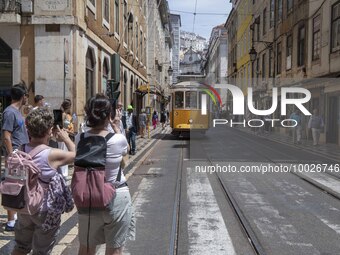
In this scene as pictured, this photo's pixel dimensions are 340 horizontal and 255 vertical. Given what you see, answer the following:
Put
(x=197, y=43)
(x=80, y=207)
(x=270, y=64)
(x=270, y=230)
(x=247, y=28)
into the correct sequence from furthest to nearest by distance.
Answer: (x=197, y=43) → (x=247, y=28) → (x=270, y=64) → (x=270, y=230) → (x=80, y=207)

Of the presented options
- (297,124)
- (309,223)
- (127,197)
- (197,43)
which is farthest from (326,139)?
(197,43)

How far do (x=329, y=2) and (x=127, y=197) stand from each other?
18953mm

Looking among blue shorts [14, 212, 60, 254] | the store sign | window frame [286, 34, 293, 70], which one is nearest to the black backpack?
blue shorts [14, 212, 60, 254]

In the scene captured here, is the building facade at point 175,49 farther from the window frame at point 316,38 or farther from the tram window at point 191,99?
the window frame at point 316,38

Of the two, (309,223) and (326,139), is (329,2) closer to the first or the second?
(326,139)

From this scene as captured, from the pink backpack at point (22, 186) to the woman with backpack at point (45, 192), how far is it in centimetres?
6

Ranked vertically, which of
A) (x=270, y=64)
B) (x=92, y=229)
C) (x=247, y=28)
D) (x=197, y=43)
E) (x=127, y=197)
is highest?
(x=197, y=43)

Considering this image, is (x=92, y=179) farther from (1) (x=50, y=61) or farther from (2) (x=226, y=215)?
(1) (x=50, y=61)

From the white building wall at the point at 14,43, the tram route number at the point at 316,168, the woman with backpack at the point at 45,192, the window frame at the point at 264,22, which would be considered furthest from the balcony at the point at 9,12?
the window frame at the point at 264,22

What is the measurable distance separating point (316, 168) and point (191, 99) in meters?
11.6

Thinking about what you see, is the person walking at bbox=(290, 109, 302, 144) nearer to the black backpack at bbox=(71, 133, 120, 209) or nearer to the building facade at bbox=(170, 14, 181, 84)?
the black backpack at bbox=(71, 133, 120, 209)

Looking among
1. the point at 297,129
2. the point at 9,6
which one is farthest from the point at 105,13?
the point at 297,129

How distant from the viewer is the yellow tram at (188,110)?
866 inches

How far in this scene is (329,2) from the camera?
1936cm
